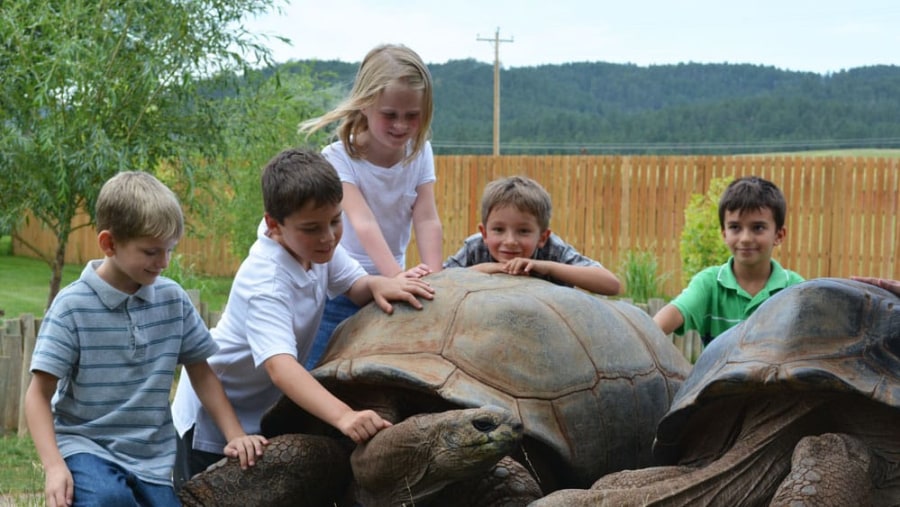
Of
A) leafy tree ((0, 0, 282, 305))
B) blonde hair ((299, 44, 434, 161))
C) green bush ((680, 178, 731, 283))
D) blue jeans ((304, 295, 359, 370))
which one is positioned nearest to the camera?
blue jeans ((304, 295, 359, 370))

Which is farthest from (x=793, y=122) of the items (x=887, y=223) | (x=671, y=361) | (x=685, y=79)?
(x=671, y=361)

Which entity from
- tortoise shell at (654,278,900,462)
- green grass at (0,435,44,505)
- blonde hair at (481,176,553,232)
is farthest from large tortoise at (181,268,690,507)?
green grass at (0,435,44,505)

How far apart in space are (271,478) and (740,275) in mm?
2388

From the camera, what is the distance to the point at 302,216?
3553mm

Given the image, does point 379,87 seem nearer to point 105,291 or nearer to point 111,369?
point 105,291

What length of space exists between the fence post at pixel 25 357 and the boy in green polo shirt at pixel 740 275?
425cm

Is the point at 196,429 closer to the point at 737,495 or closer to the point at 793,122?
the point at 737,495

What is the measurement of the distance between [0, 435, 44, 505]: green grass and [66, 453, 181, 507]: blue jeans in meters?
1.29

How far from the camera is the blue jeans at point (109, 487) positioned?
10.4 feet

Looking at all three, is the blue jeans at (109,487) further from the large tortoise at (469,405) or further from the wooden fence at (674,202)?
the wooden fence at (674,202)

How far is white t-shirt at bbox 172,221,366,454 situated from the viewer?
3.54m

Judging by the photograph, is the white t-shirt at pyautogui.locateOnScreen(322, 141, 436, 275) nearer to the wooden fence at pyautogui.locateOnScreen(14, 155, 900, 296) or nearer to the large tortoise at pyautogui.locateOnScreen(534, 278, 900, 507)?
the large tortoise at pyautogui.locateOnScreen(534, 278, 900, 507)

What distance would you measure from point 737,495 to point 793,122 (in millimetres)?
37384

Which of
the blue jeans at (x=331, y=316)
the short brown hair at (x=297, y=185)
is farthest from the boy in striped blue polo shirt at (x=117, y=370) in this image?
the blue jeans at (x=331, y=316)
